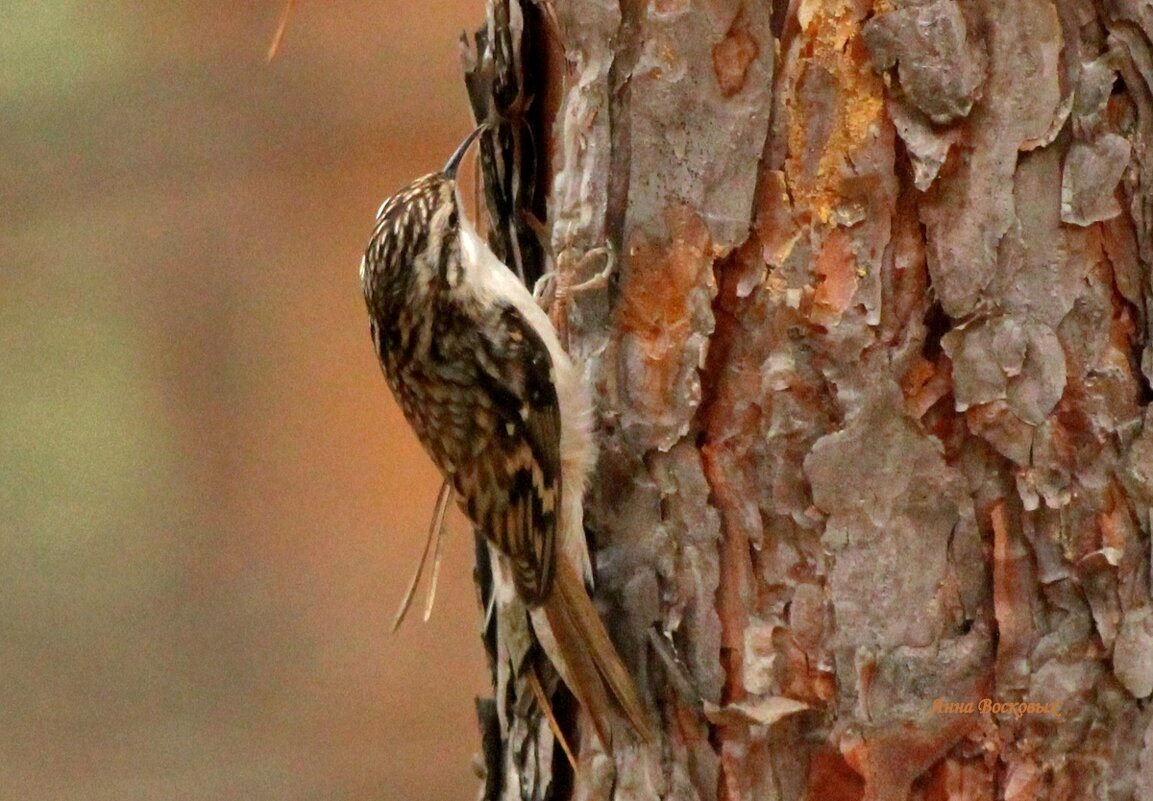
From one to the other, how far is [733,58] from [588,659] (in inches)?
27.0

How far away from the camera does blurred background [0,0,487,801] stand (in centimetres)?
320

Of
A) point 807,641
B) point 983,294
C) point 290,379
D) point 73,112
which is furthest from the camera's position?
point 290,379

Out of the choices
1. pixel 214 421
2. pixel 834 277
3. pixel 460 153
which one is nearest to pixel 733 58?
pixel 834 277

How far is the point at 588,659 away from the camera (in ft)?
5.15

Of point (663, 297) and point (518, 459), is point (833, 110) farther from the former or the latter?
point (518, 459)

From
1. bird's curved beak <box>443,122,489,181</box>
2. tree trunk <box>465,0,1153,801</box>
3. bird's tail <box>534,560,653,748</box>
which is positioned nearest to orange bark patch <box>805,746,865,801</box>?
tree trunk <box>465,0,1153,801</box>

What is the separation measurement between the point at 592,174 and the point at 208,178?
1962 millimetres

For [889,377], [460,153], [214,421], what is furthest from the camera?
[214,421]

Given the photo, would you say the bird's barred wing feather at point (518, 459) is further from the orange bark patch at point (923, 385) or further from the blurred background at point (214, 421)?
the blurred background at point (214, 421)

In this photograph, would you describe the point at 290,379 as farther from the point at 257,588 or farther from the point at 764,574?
the point at 764,574

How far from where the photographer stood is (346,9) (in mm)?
3195

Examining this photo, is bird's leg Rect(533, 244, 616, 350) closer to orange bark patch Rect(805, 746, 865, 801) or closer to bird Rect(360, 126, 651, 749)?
bird Rect(360, 126, 651, 749)

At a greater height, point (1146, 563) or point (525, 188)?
point (525, 188)

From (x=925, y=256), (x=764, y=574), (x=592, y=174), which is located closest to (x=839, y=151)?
(x=925, y=256)
